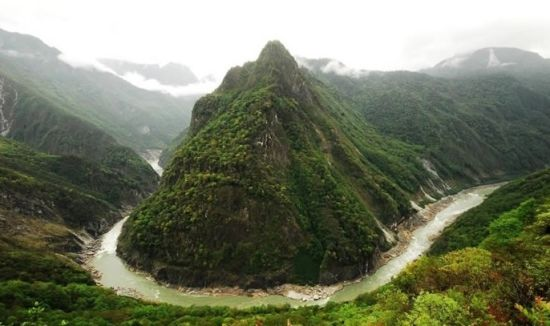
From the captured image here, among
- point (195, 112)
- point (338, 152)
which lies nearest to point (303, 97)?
point (338, 152)

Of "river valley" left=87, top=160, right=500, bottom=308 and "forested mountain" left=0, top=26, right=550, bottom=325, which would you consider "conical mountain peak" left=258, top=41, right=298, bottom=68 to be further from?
"river valley" left=87, top=160, right=500, bottom=308

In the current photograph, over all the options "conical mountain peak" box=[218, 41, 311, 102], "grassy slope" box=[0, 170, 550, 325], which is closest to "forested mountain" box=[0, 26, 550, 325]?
"grassy slope" box=[0, 170, 550, 325]

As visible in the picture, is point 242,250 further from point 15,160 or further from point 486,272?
point 15,160

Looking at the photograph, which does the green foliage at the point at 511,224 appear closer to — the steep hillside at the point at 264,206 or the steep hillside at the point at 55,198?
the steep hillside at the point at 264,206

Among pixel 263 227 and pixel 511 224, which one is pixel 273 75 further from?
pixel 511 224

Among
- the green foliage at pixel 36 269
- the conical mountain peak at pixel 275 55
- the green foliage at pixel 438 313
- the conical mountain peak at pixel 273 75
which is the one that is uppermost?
the conical mountain peak at pixel 275 55

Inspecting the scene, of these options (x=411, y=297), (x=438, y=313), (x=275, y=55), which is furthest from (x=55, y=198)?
(x=438, y=313)

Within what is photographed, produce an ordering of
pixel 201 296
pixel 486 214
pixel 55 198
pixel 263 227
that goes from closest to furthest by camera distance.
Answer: pixel 201 296
pixel 263 227
pixel 486 214
pixel 55 198

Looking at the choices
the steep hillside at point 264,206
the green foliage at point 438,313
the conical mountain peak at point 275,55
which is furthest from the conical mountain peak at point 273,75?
the green foliage at point 438,313

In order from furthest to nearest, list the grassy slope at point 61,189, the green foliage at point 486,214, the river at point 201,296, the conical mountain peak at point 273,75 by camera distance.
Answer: the conical mountain peak at point 273,75, the grassy slope at point 61,189, the green foliage at point 486,214, the river at point 201,296
